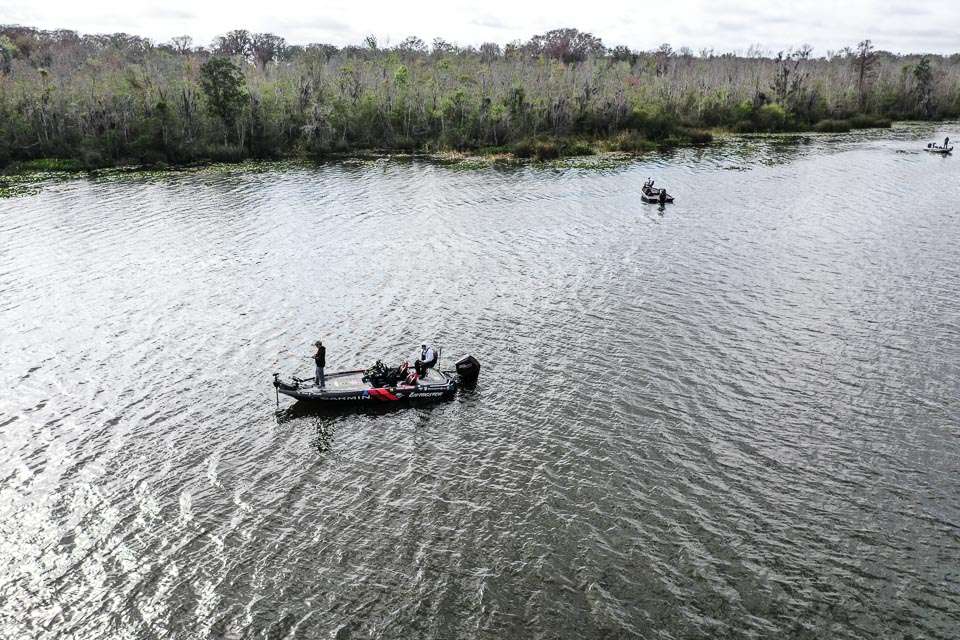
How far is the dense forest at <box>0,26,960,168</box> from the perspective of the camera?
96638 millimetres

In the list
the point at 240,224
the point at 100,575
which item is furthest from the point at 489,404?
the point at 240,224

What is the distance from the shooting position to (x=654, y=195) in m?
70.7

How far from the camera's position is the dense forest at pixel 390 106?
96638mm

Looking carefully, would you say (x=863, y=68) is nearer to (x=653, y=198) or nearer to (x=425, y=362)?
(x=653, y=198)

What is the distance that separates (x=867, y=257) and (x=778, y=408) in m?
27.4

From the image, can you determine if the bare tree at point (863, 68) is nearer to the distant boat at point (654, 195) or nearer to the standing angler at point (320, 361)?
the distant boat at point (654, 195)

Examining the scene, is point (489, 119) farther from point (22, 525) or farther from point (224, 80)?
point (22, 525)

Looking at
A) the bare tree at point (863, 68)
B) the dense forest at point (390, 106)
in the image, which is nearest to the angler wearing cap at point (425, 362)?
the dense forest at point (390, 106)

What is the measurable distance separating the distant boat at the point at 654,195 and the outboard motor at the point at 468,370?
44.1 metres

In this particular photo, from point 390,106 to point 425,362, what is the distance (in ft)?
296

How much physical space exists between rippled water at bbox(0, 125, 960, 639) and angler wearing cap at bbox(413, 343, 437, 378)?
2051 millimetres

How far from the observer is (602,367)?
34438 millimetres

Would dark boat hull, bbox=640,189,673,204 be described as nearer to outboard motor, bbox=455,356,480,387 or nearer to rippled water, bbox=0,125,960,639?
rippled water, bbox=0,125,960,639

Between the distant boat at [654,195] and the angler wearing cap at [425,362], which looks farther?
the distant boat at [654,195]
